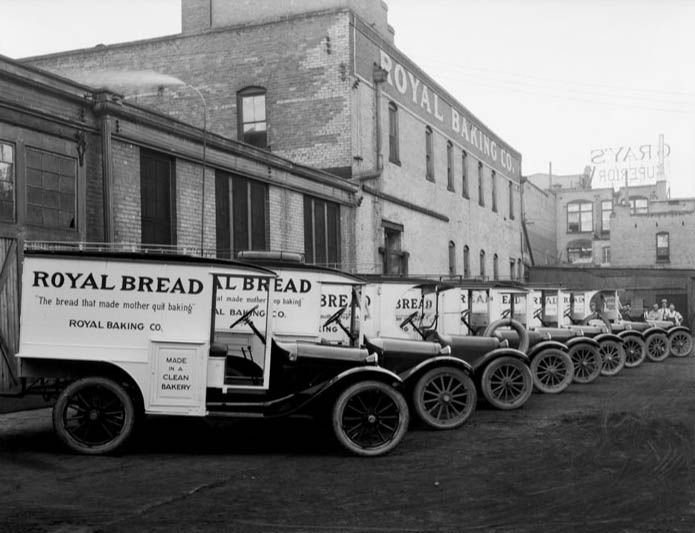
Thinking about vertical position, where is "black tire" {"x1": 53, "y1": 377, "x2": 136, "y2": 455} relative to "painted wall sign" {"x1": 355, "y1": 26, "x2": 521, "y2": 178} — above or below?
below

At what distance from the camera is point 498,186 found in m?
39.0

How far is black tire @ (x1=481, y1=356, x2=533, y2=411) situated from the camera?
12.2 meters

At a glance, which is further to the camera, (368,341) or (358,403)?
(368,341)

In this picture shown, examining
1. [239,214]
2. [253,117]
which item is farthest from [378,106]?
[239,214]

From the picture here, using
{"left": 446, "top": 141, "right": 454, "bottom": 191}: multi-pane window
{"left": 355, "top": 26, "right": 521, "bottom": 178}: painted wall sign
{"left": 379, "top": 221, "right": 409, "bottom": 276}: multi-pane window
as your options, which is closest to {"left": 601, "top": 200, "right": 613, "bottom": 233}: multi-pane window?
{"left": 355, "top": 26, "right": 521, "bottom": 178}: painted wall sign

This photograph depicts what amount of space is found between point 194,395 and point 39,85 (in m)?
6.48

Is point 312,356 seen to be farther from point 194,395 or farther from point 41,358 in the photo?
point 41,358

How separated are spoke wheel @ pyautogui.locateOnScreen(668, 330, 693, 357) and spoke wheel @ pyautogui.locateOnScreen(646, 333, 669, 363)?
4.23ft

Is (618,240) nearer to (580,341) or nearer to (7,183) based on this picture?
(580,341)

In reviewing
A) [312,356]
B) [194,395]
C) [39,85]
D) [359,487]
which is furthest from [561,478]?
[39,85]

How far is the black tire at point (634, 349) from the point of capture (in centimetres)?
2058

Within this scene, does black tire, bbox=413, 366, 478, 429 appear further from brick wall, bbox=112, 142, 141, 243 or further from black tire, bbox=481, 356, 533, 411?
brick wall, bbox=112, 142, 141, 243

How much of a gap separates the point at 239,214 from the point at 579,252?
4920 centimetres

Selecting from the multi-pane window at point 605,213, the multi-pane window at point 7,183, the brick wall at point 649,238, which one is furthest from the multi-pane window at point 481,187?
the multi-pane window at point 605,213
